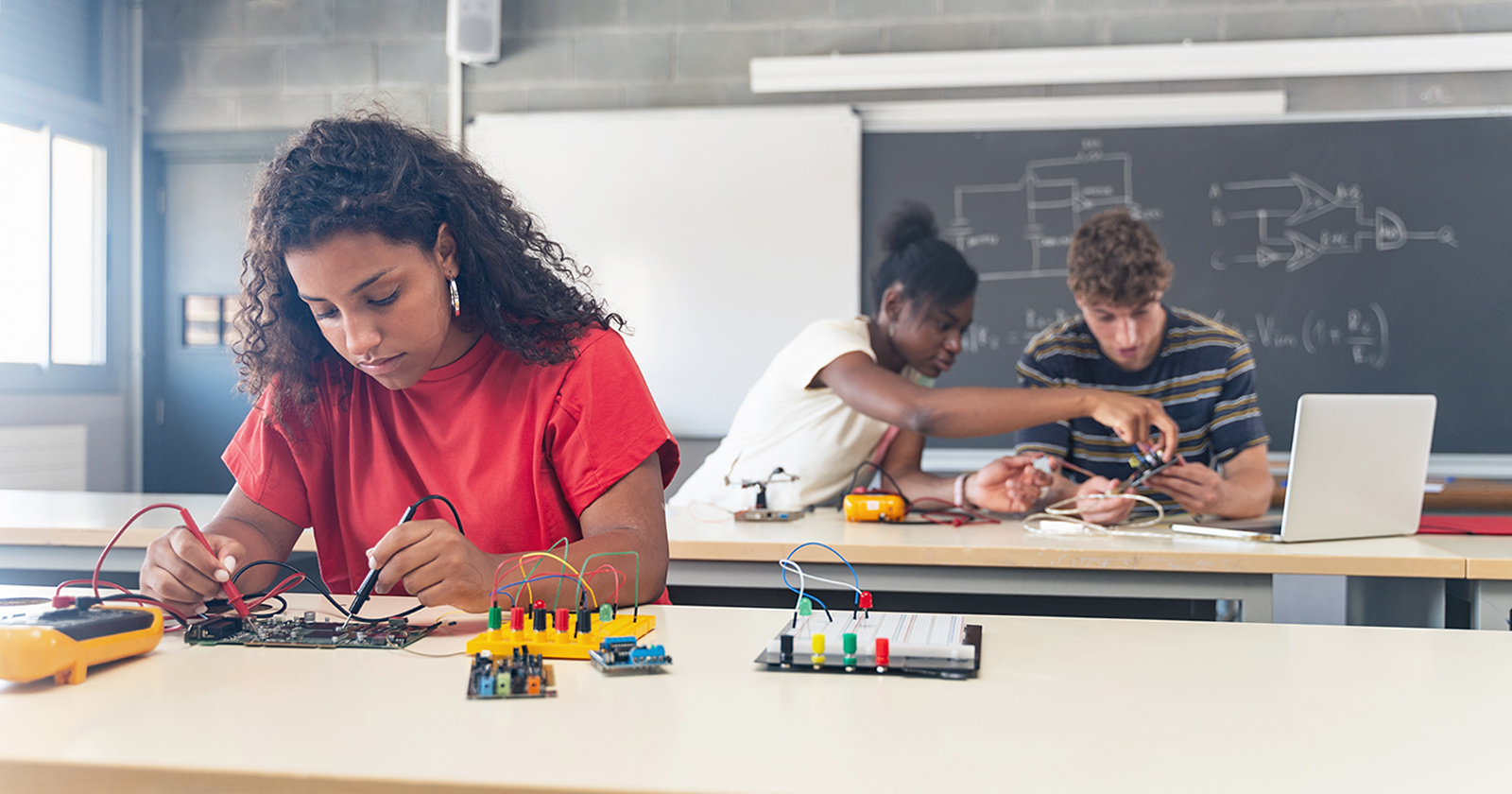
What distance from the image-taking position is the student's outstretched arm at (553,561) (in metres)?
0.99

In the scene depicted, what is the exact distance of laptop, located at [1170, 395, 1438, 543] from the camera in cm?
168

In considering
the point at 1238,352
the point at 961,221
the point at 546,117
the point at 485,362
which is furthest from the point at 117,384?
the point at 1238,352

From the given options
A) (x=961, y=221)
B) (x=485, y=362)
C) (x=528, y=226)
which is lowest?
(x=485, y=362)

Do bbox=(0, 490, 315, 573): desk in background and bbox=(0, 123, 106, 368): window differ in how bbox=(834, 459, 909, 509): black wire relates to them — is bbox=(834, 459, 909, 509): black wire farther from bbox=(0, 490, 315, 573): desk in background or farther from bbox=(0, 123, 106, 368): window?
bbox=(0, 123, 106, 368): window

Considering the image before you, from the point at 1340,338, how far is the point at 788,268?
1.92m

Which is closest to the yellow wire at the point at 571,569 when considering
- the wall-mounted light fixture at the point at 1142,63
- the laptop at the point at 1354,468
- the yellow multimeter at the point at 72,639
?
the yellow multimeter at the point at 72,639

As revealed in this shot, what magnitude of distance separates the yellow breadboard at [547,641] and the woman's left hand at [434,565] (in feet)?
0.18

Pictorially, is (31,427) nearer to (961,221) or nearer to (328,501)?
(328,501)

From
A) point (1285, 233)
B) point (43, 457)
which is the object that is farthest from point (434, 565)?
point (43, 457)

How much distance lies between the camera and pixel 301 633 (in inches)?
38.8

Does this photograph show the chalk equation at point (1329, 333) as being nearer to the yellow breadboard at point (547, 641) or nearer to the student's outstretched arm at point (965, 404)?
the student's outstretched arm at point (965, 404)

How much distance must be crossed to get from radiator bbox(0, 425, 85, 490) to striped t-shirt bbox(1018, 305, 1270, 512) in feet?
11.6

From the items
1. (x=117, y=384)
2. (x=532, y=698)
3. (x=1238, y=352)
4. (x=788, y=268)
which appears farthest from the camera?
(x=117, y=384)

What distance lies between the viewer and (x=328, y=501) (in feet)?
4.42
